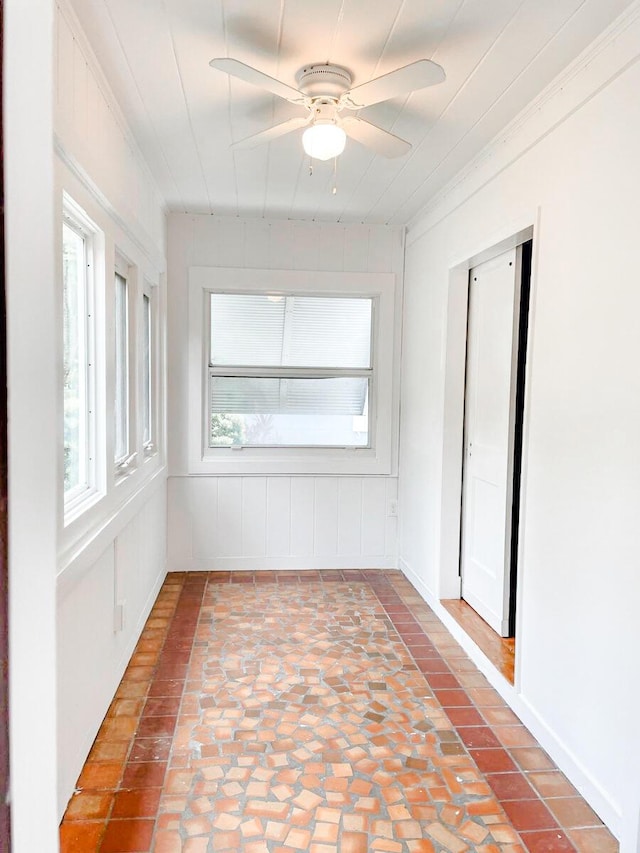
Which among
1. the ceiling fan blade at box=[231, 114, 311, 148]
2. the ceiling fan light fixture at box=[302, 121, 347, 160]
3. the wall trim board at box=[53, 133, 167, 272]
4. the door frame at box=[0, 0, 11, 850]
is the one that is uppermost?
the ceiling fan blade at box=[231, 114, 311, 148]

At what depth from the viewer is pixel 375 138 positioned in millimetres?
2246

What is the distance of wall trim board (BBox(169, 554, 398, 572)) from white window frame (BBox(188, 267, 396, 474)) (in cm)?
65

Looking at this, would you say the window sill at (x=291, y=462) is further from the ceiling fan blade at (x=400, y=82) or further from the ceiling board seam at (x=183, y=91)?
the ceiling fan blade at (x=400, y=82)

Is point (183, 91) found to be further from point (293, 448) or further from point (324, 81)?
point (293, 448)

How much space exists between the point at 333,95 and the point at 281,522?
9.49 feet

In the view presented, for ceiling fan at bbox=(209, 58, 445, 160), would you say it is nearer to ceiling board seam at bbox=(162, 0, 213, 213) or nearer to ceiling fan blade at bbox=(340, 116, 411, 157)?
ceiling fan blade at bbox=(340, 116, 411, 157)

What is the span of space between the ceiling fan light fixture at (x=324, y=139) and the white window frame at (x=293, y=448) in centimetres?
202

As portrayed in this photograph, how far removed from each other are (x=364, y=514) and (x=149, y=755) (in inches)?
97.0

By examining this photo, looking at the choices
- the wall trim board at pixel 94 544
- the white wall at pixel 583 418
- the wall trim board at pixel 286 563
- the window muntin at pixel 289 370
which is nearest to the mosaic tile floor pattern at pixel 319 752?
the white wall at pixel 583 418

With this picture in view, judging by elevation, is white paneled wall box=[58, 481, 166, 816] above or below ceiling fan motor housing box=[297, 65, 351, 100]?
below

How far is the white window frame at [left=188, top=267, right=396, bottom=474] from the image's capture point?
409 cm

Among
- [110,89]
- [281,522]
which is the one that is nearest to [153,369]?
[281,522]

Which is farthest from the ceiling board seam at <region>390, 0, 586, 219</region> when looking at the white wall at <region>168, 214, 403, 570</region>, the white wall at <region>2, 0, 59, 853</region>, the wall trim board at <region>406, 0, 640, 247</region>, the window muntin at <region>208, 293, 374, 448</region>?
the white wall at <region>2, 0, 59, 853</region>

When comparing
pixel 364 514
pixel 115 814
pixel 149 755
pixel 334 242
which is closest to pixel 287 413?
pixel 364 514
